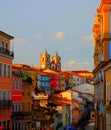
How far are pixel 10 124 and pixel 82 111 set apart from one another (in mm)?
66358

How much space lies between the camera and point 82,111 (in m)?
111

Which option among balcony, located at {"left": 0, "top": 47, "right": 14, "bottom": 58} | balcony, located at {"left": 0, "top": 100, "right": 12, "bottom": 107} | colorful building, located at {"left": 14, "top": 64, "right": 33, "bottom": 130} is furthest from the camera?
colorful building, located at {"left": 14, "top": 64, "right": 33, "bottom": 130}

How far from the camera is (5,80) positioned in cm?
4522

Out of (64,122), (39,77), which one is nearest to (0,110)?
(64,122)

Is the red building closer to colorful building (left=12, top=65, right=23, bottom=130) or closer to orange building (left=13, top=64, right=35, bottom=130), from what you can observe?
colorful building (left=12, top=65, right=23, bottom=130)

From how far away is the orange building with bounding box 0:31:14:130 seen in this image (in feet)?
143

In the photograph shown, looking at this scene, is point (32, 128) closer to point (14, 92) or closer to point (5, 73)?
point (14, 92)

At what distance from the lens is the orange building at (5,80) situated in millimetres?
43700

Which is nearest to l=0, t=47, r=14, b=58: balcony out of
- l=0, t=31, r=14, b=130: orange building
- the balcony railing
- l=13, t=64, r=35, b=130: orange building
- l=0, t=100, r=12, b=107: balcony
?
l=0, t=31, r=14, b=130: orange building

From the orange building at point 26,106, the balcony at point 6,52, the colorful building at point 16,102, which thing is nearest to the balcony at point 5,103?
the colorful building at point 16,102

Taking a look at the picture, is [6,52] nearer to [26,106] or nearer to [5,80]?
[5,80]

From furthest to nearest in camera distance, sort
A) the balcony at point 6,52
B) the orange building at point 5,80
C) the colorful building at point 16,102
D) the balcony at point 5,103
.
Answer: the colorful building at point 16,102 < the balcony at point 6,52 < the orange building at point 5,80 < the balcony at point 5,103

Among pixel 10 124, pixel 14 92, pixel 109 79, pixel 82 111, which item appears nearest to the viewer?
pixel 109 79

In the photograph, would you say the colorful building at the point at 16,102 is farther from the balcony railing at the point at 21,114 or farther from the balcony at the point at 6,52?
the balcony at the point at 6,52
